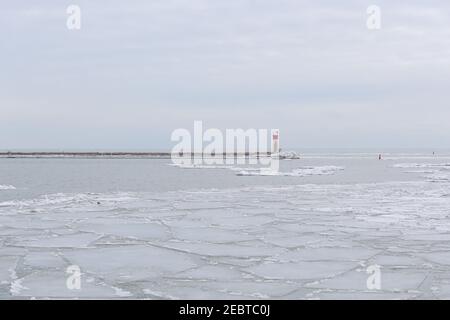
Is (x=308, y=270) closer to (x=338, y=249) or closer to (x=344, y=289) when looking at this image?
(x=344, y=289)

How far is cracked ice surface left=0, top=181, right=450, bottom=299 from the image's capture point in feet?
15.9

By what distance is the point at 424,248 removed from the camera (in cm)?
680

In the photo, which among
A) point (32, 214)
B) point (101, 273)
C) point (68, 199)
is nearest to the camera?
point (101, 273)

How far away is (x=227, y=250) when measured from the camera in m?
6.81

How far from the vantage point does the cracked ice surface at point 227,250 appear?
15.9 feet

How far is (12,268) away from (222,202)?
807cm

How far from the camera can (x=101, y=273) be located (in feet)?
17.9

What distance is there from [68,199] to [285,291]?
10620mm
